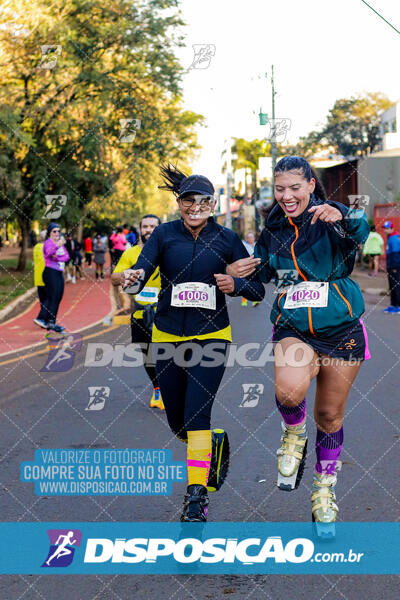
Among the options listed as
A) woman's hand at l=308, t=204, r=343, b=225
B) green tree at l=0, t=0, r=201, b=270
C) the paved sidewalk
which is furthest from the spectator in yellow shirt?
green tree at l=0, t=0, r=201, b=270

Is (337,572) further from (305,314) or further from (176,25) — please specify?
(176,25)

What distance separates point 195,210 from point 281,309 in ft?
2.39

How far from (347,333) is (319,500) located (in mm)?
853

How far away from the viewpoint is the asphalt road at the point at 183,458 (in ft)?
11.6

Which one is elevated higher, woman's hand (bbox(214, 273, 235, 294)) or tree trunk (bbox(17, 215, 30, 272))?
woman's hand (bbox(214, 273, 235, 294))

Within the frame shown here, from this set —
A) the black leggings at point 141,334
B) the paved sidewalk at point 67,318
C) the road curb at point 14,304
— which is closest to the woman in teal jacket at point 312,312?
the black leggings at point 141,334

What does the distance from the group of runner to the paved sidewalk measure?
24.7ft

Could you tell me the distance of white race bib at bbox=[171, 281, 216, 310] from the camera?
13.8 feet

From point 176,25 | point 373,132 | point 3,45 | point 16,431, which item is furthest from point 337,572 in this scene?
point 373,132

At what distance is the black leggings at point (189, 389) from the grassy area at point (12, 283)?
14378mm

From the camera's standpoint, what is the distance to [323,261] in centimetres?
396

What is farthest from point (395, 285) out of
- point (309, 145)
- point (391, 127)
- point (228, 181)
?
point (309, 145)

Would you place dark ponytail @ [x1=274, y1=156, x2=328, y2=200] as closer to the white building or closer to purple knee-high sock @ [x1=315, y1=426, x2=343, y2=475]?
purple knee-high sock @ [x1=315, y1=426, x2=343, y2=475]

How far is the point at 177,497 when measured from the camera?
4.78m
